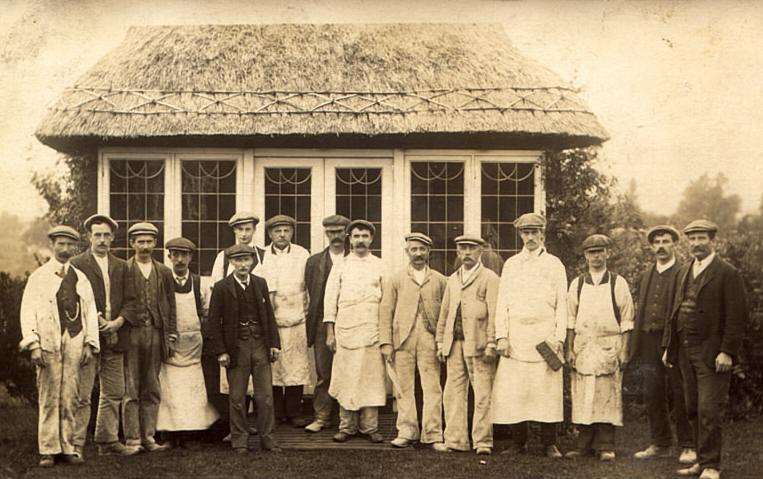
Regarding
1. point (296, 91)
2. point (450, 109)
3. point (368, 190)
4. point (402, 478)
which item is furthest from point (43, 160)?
point (402, 478)

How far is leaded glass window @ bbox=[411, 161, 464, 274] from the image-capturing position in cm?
725

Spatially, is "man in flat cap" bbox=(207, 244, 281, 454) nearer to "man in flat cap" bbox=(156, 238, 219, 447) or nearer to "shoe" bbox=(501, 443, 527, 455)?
"man in flat cap" bbox=(156, 238, 219, 447)

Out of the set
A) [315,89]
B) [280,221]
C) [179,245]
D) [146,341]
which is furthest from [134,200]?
[315,89]

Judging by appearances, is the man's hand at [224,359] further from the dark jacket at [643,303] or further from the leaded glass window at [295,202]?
the dark jacket at [643,303]

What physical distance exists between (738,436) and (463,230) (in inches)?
112

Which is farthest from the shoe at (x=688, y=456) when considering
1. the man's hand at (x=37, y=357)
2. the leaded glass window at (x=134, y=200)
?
the man's hand at (x=37, y=357)

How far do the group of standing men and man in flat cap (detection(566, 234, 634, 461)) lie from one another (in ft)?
0.03

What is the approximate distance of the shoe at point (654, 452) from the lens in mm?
6094

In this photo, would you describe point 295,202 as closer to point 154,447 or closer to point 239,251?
point 239,251

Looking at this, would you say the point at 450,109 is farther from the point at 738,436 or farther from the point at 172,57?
the point at 738,436

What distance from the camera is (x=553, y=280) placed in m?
6.23

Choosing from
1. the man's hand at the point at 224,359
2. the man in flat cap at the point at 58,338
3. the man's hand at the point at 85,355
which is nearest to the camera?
the man in flat cap at the point at 58,338

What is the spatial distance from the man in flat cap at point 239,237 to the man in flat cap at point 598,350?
8.99 ft

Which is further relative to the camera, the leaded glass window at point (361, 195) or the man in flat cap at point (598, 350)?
the leaded glass window at point (361, 195)
